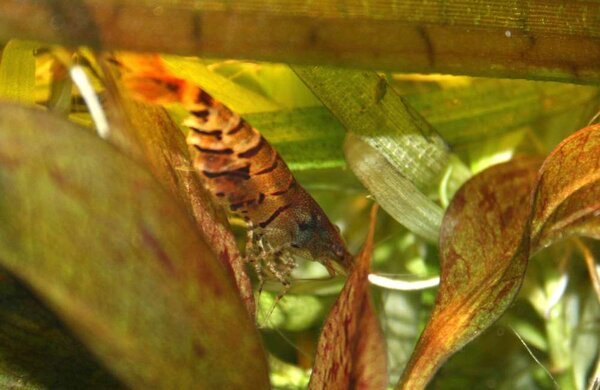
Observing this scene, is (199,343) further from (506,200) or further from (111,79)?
(506,200)

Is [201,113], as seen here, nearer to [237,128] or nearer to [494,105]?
[237,128]

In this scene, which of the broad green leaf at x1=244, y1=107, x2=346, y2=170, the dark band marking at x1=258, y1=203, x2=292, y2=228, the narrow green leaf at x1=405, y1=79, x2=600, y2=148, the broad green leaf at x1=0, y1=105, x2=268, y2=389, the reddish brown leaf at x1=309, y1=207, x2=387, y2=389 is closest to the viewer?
the broad green leaf at x1=0, y1=105, x2=268, y2=389

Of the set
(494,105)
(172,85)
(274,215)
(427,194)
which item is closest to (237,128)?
(172,85)

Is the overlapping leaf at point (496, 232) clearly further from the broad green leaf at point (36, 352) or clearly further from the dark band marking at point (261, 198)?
the broad green leaf at point (36, 352)

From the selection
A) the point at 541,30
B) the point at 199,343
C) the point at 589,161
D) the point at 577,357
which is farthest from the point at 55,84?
the point at 577,357

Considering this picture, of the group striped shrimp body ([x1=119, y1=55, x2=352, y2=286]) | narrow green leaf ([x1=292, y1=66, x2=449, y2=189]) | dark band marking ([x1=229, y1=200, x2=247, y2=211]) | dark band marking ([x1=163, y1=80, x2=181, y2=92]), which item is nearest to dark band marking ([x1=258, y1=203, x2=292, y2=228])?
striped shrimp body ([x1=119, y1=55, x2=352, y2=286])

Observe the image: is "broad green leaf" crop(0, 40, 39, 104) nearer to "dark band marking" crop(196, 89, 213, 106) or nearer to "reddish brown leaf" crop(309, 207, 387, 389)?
"dark band marking" crop(196, 89, 213, 106)
